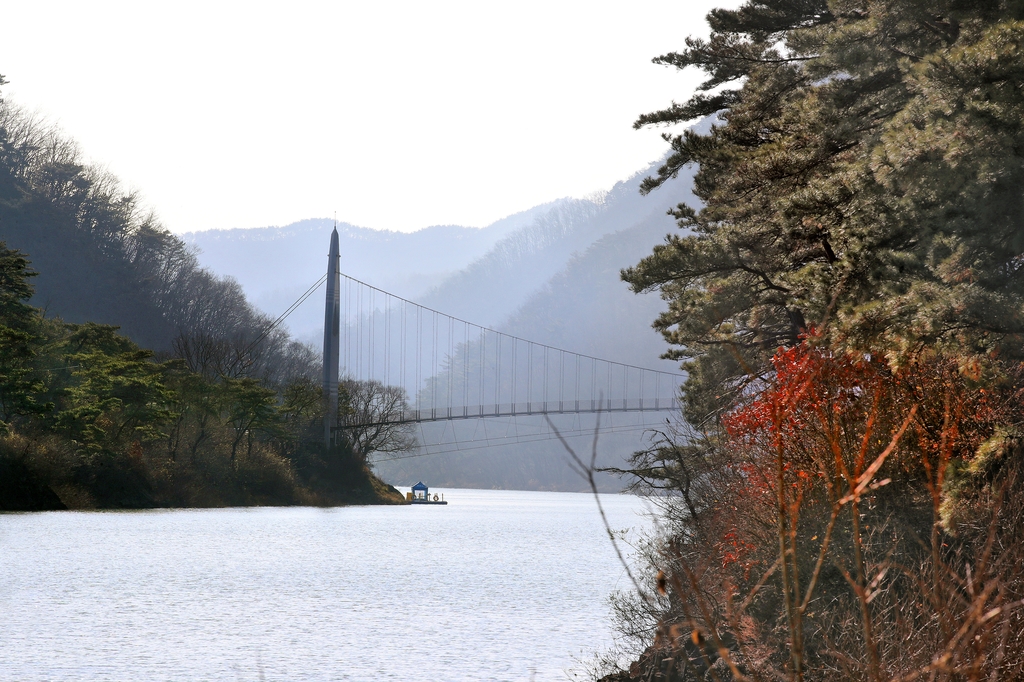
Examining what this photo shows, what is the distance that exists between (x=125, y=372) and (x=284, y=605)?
23.9 metres

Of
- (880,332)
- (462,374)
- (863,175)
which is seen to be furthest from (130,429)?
(462,374)

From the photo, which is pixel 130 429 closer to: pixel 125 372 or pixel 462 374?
pixel 125 372

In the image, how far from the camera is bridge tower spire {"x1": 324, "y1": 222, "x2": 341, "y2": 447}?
176ft

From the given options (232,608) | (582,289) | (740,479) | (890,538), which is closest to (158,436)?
(232,608)

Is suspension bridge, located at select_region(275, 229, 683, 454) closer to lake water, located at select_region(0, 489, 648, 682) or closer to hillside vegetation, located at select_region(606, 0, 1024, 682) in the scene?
lake water, located at select_region(0, 489, 648, 682)

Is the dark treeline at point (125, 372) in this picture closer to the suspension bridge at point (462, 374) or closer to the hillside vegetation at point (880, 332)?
the suspension bridge at point (462, 374)

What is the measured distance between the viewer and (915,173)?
7.80 metres

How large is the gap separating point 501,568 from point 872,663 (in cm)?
1957

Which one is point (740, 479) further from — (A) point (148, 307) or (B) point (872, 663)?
(A) point (148, 307)

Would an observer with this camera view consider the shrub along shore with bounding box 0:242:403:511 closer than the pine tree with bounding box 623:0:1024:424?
No

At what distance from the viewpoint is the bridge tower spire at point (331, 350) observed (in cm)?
5359

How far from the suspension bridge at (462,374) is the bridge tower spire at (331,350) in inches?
2.0

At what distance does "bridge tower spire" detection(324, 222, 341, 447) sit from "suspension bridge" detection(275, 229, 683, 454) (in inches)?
2.0

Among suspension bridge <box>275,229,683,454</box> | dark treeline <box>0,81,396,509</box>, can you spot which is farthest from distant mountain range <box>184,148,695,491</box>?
dark treeline <box>0,81,396,509</box>
